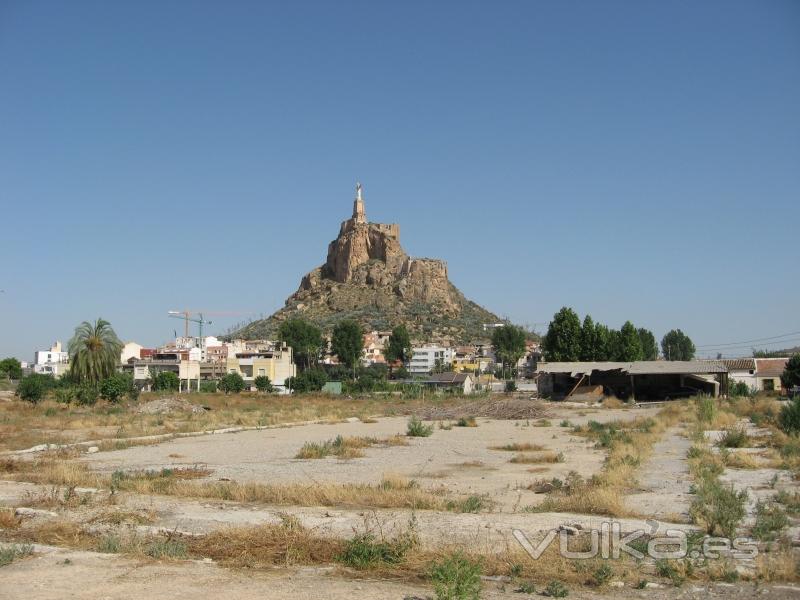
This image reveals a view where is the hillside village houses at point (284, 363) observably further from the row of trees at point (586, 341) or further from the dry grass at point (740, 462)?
the dry grass at point (740, 462)

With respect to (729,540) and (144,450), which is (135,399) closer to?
(144,450)

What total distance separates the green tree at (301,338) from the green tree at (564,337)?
1920 inches

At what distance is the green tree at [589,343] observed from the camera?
82375mm

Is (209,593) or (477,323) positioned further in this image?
(477,323)

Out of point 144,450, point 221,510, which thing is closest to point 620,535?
point 221,510

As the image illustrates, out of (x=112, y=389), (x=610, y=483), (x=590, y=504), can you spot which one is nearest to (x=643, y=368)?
(x=112, y=389)

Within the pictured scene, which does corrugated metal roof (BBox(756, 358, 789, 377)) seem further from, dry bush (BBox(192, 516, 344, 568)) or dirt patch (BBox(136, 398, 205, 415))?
dry bush (BBox(192, 516, 344, 568))

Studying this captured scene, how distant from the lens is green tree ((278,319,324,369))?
122750 millimetres

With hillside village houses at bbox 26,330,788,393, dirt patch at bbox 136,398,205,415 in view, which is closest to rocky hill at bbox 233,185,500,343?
hillside village houses at bbox 26,330,788,393

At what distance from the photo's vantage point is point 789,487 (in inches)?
555

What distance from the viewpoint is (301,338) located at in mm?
123188

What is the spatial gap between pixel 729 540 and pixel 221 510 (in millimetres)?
7942

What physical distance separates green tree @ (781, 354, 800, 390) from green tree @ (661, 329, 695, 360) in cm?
8969

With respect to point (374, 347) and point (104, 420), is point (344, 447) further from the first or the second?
point (374, 347)
